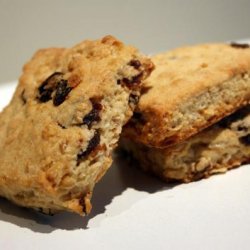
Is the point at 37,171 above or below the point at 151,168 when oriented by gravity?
above

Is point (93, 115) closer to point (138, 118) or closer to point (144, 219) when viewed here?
point (138, 118)

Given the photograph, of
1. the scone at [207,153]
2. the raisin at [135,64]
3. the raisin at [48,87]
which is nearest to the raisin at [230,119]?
the scone at [207,153]

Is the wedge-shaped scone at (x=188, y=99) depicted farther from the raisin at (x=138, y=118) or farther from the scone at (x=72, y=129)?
the scone at (x=72, y=129)

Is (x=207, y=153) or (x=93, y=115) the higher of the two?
(x=93, y=115)

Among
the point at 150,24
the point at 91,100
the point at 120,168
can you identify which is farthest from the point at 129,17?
the point at 91,100

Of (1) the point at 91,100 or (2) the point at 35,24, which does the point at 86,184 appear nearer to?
(1) the point at 91,100

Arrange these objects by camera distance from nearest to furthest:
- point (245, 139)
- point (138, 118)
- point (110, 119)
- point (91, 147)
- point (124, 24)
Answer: point (91, 147)
point (110, 119)
point (138, 118)
point (245, 139)
point (124, 24)

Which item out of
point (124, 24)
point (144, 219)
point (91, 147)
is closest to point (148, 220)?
point (144, 219)
